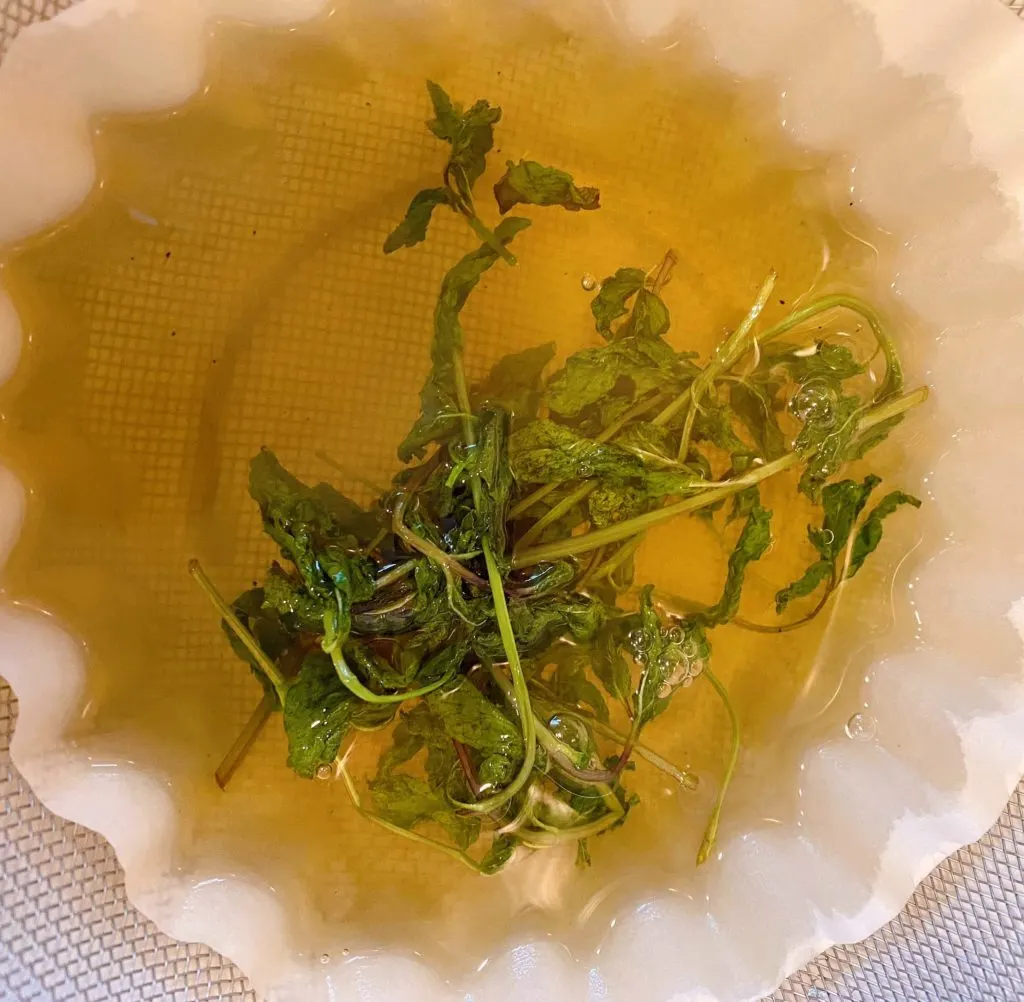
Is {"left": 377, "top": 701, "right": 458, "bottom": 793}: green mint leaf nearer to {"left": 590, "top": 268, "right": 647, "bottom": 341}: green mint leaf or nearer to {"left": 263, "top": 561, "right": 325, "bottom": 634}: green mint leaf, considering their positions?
{"left": 263, "top": 561, "right": 325, "bottom": 634}: green mint leaf

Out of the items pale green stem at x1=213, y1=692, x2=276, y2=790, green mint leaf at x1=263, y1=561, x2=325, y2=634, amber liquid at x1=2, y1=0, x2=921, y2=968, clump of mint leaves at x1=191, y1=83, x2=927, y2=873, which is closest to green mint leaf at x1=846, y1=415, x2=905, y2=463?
clump of mint leaves at x1=191, y1=83, x2=927, y2=873

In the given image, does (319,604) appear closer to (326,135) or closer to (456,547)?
(456,547)

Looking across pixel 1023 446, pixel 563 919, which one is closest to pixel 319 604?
pixel 563 919

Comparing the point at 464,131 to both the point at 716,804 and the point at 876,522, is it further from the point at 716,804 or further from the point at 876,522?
the point at 716,804

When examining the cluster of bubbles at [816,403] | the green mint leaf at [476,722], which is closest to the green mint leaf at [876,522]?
the cluster of bubbles at [816,403]

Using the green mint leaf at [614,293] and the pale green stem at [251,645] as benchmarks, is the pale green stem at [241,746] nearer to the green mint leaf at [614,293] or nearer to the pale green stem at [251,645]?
the pale green stem at [251,645]

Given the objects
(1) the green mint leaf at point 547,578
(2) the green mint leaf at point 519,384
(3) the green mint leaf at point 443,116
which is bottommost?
(1) the green mint leaf at point 547,578

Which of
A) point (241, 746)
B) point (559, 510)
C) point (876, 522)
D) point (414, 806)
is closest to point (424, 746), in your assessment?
point (414, 806)
